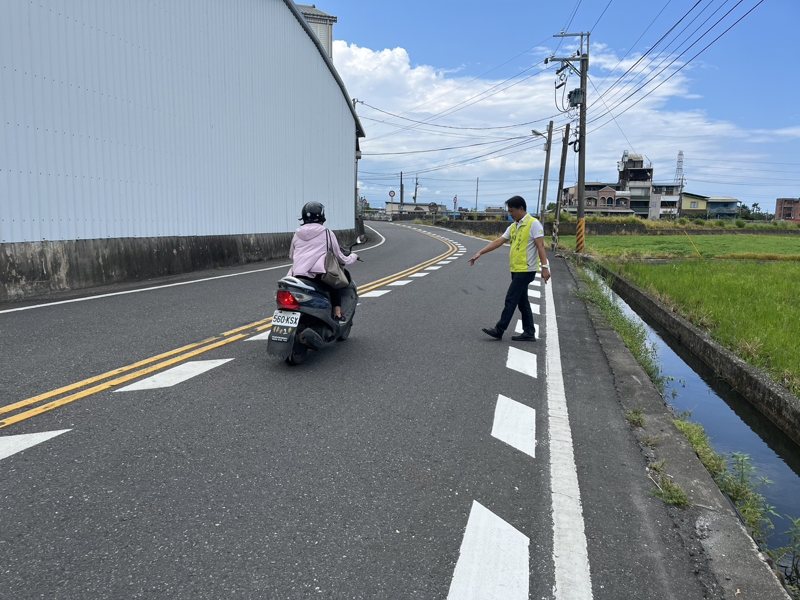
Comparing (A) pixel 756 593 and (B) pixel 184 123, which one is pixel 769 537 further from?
(B) pixel 184 123

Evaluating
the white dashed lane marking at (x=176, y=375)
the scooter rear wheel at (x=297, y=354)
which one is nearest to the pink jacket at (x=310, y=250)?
the scooter rear wheel at (x=297, y=354)

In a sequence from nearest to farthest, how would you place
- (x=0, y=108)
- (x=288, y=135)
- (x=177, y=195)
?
(x=0, y=108), (x=177, y=195), (x=288, y=135)

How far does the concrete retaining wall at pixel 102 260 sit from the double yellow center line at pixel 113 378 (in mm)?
5092

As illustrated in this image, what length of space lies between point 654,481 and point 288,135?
836 inches

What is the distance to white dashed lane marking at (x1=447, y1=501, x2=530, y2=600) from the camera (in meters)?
2.51

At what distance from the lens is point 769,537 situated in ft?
11.6

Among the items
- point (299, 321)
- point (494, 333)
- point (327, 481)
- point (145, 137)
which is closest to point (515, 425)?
point (327, 481)

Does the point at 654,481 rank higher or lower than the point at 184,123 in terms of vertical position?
lower

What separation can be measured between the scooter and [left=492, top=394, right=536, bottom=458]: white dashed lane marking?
6.65 feet

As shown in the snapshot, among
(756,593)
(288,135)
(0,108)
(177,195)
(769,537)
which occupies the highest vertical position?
(288,135)

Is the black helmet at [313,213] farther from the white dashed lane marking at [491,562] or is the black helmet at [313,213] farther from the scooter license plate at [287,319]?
the white dashed lane marking at [491,562]

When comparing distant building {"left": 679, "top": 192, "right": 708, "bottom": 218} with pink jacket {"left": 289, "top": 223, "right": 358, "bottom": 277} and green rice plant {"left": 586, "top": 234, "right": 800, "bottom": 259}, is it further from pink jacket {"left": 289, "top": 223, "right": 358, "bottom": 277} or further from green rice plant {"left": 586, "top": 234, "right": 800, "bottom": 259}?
pink jacket {"left": 289, "top": 223, "right": 358, "bottom": 277}

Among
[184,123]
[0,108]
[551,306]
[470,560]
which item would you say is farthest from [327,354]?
[184,123]

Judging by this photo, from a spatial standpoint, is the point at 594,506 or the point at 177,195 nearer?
the point at 594,506
